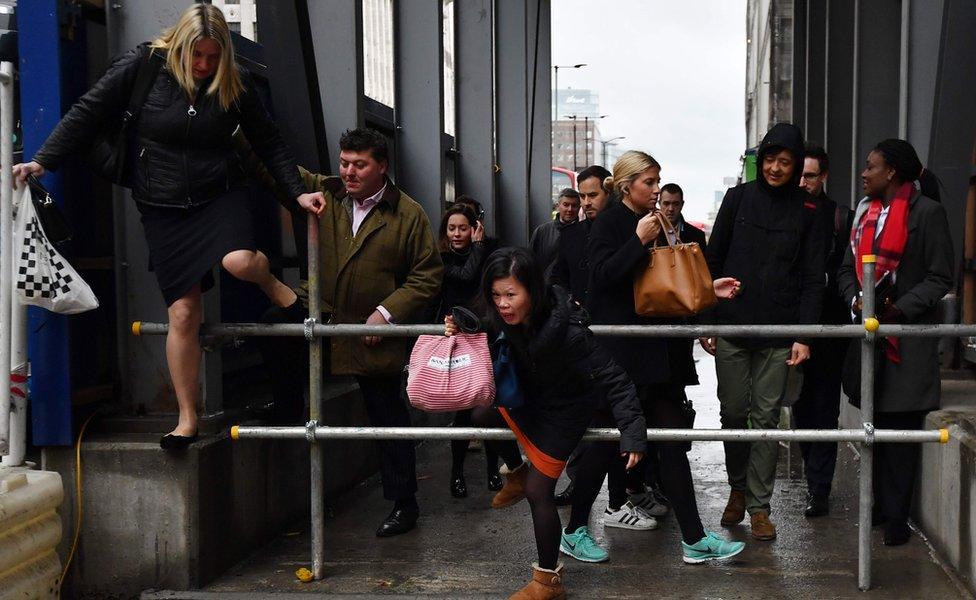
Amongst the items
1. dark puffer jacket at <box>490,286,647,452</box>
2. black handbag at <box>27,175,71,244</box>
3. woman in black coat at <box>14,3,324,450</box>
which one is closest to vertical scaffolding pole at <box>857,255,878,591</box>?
dark puffer jacket at <box>490,286,647,452</box>

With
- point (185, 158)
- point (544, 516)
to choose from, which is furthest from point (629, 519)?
point (185, 158)

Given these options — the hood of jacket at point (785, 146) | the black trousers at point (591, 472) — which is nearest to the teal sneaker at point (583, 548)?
the black trousers at point (591, 472)

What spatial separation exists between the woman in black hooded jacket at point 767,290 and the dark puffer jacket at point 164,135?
2.48m

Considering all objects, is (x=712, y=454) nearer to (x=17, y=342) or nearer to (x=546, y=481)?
(x=546, y=481)

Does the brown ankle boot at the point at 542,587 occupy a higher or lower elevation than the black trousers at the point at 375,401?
lower

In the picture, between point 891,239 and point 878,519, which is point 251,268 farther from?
point 878,519

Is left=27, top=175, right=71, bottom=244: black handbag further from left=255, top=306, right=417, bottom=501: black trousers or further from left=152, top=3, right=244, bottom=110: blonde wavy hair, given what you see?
left=255, top=306, right=417, bottom=501: black trousers

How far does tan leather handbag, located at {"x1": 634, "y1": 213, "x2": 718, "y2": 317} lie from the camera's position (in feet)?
16.6

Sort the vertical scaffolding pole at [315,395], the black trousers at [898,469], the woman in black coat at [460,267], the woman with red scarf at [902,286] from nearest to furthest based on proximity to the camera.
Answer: the vertical scaffolding pole at [315,395]
the woman with red scarf at [902,286]
the black trousers at [898,469]
the woman in black coat at [460,267]

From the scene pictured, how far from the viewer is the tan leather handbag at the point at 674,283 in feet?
16.6

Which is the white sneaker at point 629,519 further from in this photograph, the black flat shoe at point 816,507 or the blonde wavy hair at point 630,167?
the blonde wavy hair at point 630,167

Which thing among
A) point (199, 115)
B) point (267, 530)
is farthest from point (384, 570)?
point (199, 115)

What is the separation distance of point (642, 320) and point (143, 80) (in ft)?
7.95

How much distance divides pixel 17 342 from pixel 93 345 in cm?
61
